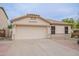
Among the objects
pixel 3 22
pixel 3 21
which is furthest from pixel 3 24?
pixel 3 21

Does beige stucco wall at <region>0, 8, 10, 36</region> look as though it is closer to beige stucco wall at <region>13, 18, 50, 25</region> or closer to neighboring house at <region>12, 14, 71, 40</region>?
neighboring house at <region>12, 14, 71, 40</region>

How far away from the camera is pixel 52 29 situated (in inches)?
651

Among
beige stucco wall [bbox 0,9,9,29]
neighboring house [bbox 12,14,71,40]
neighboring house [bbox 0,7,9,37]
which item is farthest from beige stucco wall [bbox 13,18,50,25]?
beige stucco wall [bbox 0,9,9,29]

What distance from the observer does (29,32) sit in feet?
49.1

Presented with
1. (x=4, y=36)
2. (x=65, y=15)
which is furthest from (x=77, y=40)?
(x=4, y=36)

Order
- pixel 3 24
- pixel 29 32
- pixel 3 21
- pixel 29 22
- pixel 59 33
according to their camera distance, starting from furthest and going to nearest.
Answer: pixel 3 21 < pixel 3 24 < pixel 59 33 < pixel 29 22 < pixel 29 32

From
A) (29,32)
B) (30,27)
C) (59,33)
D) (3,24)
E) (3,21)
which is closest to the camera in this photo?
(29,32)

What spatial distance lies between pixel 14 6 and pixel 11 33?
10.9 feet

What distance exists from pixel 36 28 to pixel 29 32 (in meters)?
0.85

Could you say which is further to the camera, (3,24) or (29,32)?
(3,24)

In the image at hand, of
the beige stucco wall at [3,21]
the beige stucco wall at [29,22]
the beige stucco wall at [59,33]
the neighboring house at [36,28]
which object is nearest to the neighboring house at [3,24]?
the beige stucco wall at [3,21]

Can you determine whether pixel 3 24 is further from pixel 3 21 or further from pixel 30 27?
pixel 30 27

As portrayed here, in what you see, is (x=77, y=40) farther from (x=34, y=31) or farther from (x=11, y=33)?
(x=11, y=33)

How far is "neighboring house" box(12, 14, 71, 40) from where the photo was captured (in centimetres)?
1496
